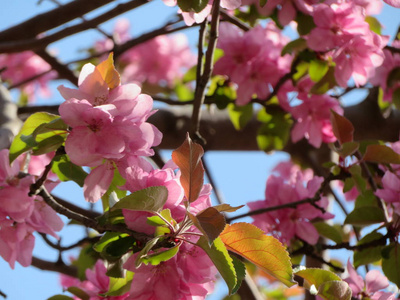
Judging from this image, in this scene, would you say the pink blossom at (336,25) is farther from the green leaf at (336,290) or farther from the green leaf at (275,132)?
the green leaf at (336,290)

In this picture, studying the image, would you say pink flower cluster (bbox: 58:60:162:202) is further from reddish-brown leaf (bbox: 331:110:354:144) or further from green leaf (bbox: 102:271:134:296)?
reddish-brown leaf (bbox: 331:110:354:144)

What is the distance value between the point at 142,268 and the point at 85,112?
0.87 ft

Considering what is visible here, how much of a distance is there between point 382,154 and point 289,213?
0.29 m

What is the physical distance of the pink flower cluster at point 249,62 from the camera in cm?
170

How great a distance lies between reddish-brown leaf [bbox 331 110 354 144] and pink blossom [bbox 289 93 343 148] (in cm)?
39

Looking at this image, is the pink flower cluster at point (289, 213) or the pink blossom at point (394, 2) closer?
the pink blossom at point (394, 2)

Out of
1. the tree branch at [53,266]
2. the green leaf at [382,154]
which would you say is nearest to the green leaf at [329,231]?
the green leaf at [382,154]

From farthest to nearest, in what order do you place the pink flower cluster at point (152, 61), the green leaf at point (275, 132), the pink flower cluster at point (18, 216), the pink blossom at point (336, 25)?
1. the pink flower cluster at point (152, 61)
2. the green leaf at point (275, 132)
3. the pink blossom at point (336, 25)
4. the pink flower cluster at point (18, 216)

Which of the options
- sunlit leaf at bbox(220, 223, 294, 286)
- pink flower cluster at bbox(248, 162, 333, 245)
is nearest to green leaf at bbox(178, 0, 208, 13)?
sunlit leaf at bbox(220, 223, 294, 286)

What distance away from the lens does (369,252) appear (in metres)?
1.37

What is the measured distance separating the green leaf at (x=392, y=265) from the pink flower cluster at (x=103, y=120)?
0.63 metres

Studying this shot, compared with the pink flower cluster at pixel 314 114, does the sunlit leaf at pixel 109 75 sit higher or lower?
higher

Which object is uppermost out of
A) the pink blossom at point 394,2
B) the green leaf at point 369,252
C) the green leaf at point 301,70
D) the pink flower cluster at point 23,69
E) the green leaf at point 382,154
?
the pink blossom at point 394,2

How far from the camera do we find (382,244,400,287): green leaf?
1.30 metres
